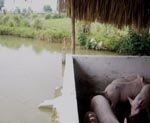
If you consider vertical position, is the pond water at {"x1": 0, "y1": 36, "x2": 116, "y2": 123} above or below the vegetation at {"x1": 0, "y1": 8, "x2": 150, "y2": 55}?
below

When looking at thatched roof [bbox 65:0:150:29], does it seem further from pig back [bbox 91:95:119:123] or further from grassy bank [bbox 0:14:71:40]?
grassy bank [bbox 0:14:71:40]

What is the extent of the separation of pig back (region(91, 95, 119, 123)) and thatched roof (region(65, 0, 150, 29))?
143cm

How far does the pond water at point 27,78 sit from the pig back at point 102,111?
8.45 feet

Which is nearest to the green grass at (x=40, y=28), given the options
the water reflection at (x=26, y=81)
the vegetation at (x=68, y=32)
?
the vegetation at (x=68, y=32)

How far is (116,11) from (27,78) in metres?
4.84

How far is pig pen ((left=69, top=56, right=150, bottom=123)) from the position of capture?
3.68 m

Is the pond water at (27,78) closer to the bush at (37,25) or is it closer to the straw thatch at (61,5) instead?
the bush at (37,25)

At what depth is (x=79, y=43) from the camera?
13164 millimetres

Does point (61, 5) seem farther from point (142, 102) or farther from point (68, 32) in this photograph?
point (68, 32)

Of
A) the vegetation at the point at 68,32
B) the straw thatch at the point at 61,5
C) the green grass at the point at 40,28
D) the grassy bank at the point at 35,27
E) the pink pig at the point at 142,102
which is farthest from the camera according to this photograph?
the grassy bank at the point at 35,27

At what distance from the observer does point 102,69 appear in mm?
3730

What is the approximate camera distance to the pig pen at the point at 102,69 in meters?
3.68

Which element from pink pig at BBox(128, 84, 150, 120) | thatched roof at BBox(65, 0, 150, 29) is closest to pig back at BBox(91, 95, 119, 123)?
pink pig at BBox(128, 84, 150, 120)

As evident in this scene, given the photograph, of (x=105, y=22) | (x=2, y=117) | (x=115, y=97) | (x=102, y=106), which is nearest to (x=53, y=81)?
(x=2, y=117)
